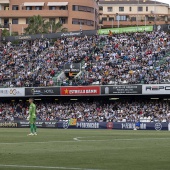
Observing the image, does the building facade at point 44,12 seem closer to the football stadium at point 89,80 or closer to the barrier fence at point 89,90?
the football stadium at point 89,80

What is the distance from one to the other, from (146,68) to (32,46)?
864 inches

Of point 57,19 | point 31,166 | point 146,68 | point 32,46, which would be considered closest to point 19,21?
point 57,19

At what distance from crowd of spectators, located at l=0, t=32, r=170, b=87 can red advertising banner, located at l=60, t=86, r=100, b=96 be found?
725 millimetres

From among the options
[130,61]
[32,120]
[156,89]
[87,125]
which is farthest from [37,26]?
[32,120]

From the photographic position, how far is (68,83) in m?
75.6

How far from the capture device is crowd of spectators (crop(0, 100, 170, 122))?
6781 centimetres

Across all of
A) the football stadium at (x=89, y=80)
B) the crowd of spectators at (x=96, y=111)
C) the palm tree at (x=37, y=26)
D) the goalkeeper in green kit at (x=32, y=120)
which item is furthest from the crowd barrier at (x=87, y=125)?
the palm tree at (x=37, y=26)

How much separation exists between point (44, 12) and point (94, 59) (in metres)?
68.4

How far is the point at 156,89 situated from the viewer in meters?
68.7

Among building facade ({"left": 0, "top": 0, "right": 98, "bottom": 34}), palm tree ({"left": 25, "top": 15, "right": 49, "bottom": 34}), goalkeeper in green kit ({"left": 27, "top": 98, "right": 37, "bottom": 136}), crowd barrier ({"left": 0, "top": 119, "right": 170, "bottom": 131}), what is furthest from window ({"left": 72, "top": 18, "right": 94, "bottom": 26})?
goalkeeper in green kit ({"left": 27, "top": 98, "right": 37, "bottom": 136})

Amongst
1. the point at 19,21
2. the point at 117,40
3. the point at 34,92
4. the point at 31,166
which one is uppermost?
the point at 19,21

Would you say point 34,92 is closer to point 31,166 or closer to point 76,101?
point 76,101

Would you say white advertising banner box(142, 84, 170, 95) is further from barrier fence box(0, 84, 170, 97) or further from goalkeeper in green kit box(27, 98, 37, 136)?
goalkeeper in green kit box(27, 98, 37, 136)

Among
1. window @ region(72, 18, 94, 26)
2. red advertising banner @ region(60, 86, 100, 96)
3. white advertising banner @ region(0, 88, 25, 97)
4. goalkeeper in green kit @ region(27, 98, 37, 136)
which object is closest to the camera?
goalkeeper in green kit @ region(27, 98, 37, 136)
